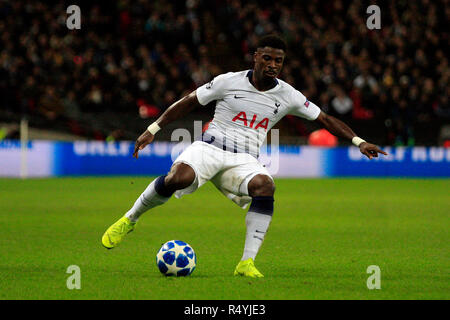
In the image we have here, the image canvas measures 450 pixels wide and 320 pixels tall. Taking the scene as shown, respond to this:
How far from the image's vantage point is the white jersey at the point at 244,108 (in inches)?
280

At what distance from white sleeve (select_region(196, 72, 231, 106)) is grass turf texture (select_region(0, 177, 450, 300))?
59.8 inches

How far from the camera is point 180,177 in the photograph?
6840mm

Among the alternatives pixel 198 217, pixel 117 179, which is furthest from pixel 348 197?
pixel 117 179

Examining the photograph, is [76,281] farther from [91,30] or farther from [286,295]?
[91,30]

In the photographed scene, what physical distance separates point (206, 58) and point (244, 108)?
669 inches

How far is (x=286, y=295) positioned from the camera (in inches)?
226

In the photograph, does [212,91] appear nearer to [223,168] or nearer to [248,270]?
[223,168]

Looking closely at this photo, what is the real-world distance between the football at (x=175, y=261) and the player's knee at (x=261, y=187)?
0.77 metres

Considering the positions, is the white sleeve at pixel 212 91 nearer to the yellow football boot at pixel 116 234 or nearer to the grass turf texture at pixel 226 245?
the yellow football boot at pixel 116 234

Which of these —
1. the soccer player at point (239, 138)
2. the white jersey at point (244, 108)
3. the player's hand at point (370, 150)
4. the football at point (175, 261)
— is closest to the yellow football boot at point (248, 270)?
the soccer player at point (239, 138)

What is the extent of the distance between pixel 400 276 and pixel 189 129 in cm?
1533

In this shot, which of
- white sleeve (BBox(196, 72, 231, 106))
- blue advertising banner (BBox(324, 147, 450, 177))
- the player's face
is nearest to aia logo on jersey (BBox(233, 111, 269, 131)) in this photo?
white sleeve (BBox(196, 72, 231, 106))

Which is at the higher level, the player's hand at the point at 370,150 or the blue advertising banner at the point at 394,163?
the blue advertising banner at the point at 394,163

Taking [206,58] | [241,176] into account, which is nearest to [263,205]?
[241,176]
